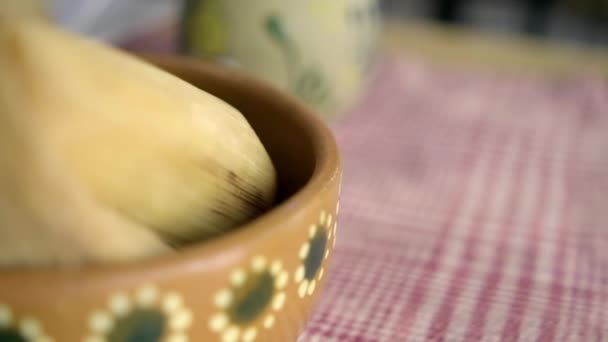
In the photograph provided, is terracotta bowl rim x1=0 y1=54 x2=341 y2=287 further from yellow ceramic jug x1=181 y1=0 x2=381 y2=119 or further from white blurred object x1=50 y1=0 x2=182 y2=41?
white blurred object x1=50 y1=0 x2=182 y2=41

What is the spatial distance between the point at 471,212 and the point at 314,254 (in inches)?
8.9

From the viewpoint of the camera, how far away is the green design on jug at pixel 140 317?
194mm

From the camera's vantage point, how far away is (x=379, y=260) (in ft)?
1.30

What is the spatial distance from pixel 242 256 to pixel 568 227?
279 millimetres

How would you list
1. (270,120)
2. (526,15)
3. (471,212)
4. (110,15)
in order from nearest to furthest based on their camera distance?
1. (270,120)
2. (471,212)
3. (110,15)
4. (526,15)

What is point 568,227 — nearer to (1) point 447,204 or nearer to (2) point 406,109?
(1) point 447,204

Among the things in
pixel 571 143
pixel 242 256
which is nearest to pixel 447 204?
pixel 571 143

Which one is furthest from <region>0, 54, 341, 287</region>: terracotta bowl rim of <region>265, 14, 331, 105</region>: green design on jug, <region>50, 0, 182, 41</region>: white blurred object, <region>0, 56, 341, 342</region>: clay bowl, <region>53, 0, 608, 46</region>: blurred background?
<region>53, 0, 608, 46</region>: blurred background

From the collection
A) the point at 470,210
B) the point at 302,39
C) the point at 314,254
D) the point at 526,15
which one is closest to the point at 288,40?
the point at 302,39

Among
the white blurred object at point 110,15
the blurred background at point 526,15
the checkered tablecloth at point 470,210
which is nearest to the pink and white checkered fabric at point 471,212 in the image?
the checkered tablecloth at point 470,210

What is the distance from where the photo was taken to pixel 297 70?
49cm

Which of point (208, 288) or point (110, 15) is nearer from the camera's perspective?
point (208, 288)

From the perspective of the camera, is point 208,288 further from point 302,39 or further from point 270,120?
point 302,39

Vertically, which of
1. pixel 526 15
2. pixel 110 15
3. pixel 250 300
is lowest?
pixel 526 15
